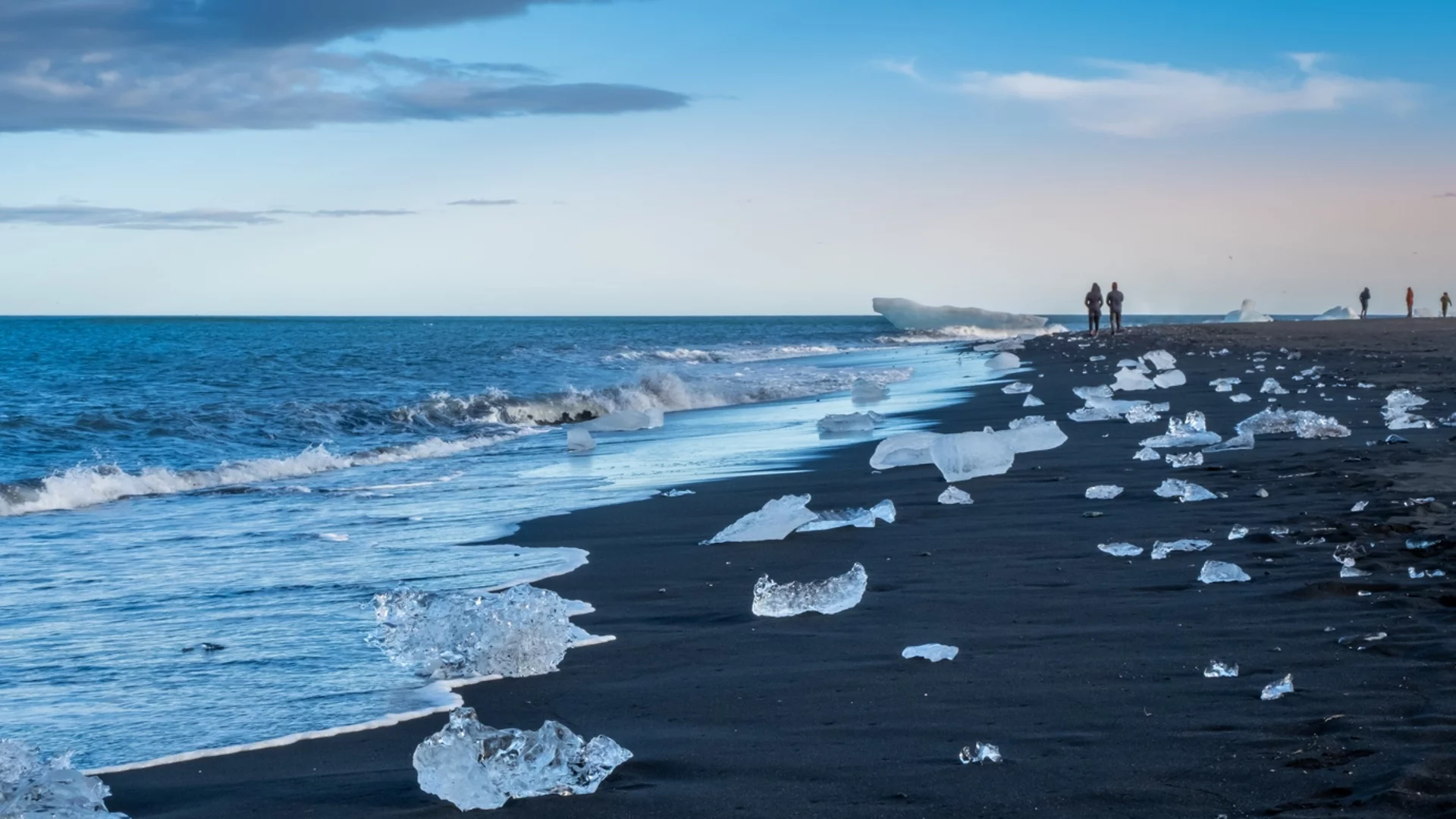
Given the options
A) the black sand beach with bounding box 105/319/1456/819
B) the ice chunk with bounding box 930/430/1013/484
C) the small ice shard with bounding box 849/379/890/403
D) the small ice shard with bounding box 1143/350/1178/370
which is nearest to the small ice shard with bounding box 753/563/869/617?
the black sand beach with bounding box 105/319/1456/819

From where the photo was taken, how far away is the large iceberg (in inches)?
2662

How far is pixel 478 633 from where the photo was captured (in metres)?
4.27

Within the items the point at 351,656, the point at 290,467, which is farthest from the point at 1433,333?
the point at 351,656

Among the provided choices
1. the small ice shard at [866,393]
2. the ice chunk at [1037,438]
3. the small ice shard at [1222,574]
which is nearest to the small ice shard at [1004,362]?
the small ice shard at [866,393]

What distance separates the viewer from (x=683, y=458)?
38.9 ft

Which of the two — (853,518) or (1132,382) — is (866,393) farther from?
(853,518)

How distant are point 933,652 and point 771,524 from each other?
102 inches

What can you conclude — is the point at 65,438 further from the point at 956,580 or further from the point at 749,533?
the point at 956,580

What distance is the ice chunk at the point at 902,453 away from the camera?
9242 millimetres

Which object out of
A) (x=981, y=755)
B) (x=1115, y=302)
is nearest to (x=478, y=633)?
(x=981, y=755)

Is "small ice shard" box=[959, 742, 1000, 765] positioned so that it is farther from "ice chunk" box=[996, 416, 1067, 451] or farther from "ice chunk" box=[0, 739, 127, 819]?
"ice chunk" box=[996, 416, 1067, 451]

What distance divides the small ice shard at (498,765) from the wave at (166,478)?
30.3ft

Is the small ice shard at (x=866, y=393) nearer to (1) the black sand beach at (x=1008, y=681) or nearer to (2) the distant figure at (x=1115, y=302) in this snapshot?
(1) the black sand beach at (x=1008, y=681)

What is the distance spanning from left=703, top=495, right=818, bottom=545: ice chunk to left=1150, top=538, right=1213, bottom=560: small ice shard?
6.27 ft
